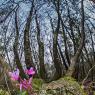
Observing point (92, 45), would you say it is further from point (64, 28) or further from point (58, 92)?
point (58, 92)

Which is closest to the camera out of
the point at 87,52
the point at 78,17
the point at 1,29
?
the point at 1,29

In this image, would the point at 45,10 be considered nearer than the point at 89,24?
Yes

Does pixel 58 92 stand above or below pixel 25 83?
below

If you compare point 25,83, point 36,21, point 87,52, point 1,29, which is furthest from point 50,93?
point 87,52

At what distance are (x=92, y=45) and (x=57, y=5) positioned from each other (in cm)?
242

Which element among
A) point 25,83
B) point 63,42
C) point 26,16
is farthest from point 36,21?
point 25,83

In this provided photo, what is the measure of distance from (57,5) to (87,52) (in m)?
2.41

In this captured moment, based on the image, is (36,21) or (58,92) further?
(36,21)

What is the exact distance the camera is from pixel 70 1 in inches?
316

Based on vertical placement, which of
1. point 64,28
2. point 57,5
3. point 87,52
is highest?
point 57,5

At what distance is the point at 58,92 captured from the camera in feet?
10.5

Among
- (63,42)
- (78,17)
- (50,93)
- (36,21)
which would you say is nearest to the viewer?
(50,93)

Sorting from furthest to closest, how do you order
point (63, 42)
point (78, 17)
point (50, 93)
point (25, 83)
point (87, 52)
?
point (87, 52)
point (63, 42)
point (78, 17)
point (50, 93)
point (25, 83)

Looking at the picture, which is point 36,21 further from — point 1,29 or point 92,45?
point 92,45
